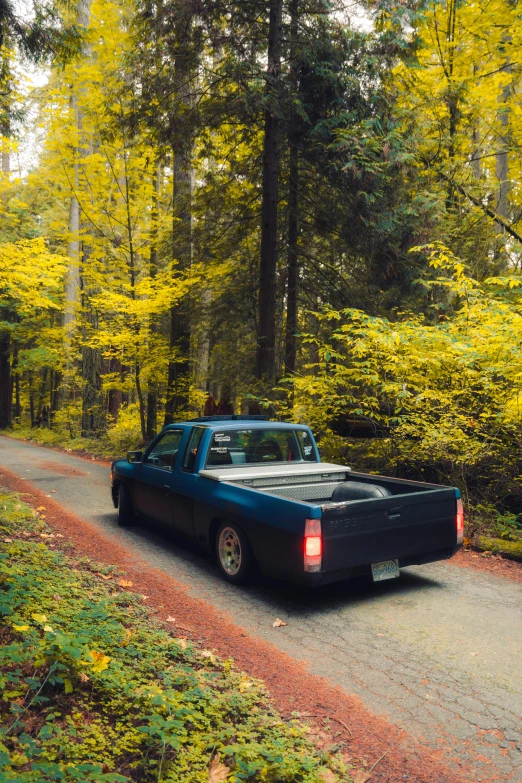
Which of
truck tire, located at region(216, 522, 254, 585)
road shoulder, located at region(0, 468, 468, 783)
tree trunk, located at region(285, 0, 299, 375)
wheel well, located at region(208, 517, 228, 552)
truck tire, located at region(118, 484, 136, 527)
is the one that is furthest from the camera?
tree trunk, located at region(285, 0, 299, 375)

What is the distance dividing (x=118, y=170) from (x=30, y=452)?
32.6ft

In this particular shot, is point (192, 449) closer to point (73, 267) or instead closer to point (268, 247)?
point (268, 247)

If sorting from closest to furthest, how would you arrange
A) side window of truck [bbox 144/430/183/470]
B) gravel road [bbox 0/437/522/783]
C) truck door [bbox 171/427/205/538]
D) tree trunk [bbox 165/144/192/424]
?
gravel road [bbox 0/437/522/783], truck door [bbox 171/427/205/538], side window of truck [bbox 144/430/183/470], tree trunk [bbox 165/144/192/424]

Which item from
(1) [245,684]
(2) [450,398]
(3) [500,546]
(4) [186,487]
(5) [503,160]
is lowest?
(3) [500,546]

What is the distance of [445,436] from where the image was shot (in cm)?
791

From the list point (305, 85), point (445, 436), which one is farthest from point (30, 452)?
point (445, 436)

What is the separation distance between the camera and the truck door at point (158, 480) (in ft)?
23.7

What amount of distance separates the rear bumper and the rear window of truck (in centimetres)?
191

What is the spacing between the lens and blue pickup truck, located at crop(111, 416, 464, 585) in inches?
201

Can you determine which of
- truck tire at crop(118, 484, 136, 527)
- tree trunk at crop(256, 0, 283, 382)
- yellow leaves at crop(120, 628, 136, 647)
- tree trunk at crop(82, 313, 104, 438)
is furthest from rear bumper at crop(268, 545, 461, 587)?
tree trunk at crop(82, 313, 104, 438)

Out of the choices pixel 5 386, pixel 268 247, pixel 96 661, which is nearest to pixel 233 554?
pixel 96 661

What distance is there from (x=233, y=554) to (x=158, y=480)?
73.1 inches

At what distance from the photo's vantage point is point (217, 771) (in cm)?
288

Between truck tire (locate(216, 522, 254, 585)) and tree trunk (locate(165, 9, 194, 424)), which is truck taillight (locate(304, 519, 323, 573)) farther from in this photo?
tree trunk (locate(165, 9, 194, 424))
